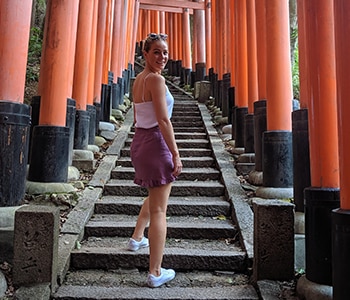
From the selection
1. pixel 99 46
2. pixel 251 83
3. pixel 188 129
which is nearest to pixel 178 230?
pixel 251 83

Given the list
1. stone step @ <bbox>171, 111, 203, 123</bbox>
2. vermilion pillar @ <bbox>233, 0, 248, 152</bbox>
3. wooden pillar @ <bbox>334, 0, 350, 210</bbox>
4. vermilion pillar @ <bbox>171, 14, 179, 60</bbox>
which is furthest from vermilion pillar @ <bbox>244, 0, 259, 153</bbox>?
vermilion pillar @ <bbox>171, 14, 179, 60</bbox>

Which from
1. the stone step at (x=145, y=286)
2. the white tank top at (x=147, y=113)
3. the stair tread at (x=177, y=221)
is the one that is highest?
the white tank top at (x=147, y=113)

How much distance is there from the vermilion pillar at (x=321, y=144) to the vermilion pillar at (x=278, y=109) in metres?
1.53

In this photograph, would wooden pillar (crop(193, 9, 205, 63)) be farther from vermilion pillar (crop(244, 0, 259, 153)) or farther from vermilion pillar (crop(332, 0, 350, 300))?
vermilion pillar (crop(332, 0, 350, 300))

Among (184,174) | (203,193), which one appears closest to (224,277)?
(203,193)

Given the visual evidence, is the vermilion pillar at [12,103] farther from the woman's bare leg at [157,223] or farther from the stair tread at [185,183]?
the stair tread at [185,183]

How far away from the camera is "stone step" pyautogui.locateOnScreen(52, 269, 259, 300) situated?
2578 mm

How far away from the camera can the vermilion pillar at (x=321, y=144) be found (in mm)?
2389

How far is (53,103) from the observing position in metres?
4.14

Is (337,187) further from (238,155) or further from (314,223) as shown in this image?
(238,155)

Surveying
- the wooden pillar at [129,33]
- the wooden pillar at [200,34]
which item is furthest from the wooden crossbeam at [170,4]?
the wooden pillar at [129,33]

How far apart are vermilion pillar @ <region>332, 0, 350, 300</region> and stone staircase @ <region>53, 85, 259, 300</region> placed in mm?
800

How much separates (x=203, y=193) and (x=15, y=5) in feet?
8.70

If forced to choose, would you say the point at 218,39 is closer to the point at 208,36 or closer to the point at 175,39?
the point at 208,36
